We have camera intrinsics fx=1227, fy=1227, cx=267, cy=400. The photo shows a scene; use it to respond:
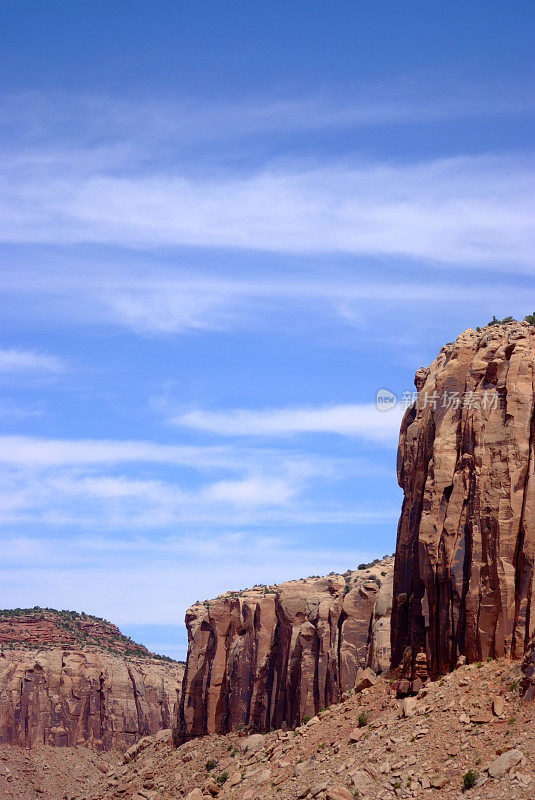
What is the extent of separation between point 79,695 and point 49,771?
11137mm

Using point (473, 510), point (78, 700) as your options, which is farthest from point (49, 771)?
point (473, 510)

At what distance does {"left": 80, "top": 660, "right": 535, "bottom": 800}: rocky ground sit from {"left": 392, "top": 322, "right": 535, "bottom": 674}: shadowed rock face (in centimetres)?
209

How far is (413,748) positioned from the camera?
4750 centimetres

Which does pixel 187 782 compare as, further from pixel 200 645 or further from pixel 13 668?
pixel 13 668

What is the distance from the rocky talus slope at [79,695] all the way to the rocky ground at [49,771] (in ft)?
5.43

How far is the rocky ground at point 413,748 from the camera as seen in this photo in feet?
142

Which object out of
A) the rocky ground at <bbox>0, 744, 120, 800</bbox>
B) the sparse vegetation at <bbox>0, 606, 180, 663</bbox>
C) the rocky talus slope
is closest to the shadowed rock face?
the rocky ground at <bbox>0, 744, 120, 800</bbox>

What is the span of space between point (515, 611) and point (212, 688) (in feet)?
188

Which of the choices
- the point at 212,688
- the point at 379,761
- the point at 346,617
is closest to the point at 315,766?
the point at 379,761

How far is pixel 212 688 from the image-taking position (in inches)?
4058

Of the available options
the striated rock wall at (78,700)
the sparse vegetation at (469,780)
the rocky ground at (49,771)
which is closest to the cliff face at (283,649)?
the rocky ground at (49,771)

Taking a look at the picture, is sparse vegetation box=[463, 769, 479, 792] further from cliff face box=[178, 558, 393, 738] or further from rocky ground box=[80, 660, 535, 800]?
cliff face box=[178, 558, 393, 738]

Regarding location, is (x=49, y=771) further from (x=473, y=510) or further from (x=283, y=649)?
(x=473, y=510)

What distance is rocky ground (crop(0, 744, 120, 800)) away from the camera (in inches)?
4995
